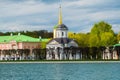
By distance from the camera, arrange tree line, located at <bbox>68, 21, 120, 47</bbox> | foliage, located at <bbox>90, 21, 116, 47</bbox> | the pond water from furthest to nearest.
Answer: tree line, located at <bbox>68, 21, 120, 47</bbox> → foliage, located at <bbox>90, 21, 116, 47</bbox> → the pond water

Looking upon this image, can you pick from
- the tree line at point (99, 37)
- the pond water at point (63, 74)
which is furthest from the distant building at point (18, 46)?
the pond water at point (63, 74)

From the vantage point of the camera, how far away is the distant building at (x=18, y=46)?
97.9 m

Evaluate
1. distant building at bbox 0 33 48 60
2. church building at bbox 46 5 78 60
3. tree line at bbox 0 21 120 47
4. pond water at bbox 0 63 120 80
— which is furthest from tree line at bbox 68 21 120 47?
pond water at bbox 0 63 120 80

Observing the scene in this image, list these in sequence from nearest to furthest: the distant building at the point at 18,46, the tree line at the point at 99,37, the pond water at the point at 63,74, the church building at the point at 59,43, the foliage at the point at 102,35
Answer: the pond water at the point at 63,74
the foliage at the point at 102,35
the tree line at the point at 99,37
the church building at the point at 59,43
the distant building at the point at 18,46

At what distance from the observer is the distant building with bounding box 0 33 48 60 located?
97.9m

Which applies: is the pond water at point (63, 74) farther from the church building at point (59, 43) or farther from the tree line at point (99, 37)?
the church building at point (59, 43)

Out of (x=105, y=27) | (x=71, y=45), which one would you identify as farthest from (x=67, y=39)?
(x=105, y=27)

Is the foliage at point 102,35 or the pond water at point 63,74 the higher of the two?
the foliage at point 102,35

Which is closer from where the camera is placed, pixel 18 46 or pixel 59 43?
pixel 59 43

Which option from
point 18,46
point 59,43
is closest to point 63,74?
point 59,43

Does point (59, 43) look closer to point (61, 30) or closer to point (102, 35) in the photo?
point (61, 30)

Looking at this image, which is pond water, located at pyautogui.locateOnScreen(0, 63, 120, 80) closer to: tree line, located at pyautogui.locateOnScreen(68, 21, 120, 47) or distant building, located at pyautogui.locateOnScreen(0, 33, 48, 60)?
tree line, located at pyautogui.locateOnScreen(68, 21, 120, 47)

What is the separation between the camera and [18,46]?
11100 centimetres

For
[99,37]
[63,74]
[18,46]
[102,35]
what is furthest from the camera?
[18,46]
